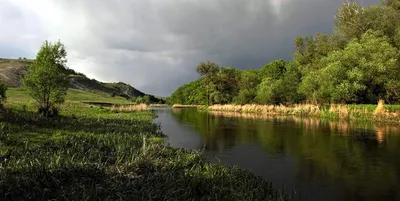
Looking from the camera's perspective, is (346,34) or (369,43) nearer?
(369,43)

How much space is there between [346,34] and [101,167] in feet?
225

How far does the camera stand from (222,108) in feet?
323

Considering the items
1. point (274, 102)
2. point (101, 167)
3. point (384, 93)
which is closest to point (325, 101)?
point (384, 93)

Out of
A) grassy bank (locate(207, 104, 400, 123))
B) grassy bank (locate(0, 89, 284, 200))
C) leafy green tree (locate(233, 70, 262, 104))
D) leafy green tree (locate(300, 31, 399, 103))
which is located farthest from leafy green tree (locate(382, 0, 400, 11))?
grassy bank (locate(0, 89, 284, 200))

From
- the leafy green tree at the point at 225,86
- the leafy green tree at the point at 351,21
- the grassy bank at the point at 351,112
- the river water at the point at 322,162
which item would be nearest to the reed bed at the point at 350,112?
the grassy bank at the point at 351,112

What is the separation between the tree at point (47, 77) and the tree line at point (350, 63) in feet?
131

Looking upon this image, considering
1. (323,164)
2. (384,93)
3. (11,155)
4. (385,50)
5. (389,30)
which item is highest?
(389,30)

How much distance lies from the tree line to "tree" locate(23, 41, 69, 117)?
3988cm

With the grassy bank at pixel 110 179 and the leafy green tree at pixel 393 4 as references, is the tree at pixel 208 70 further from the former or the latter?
the grassy bank at pixel 110 179

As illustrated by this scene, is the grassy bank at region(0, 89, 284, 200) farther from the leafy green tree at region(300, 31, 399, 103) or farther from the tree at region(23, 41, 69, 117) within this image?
the leafy green tree at region(300, 31, 399, 103)

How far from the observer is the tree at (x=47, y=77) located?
95.0 feet

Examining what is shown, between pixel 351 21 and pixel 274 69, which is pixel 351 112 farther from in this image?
pixel 274 69

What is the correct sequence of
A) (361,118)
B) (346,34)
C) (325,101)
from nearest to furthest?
(361,118) < (325,101) < (346,34)

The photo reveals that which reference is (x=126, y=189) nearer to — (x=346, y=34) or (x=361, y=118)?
(x=361, y=118)
